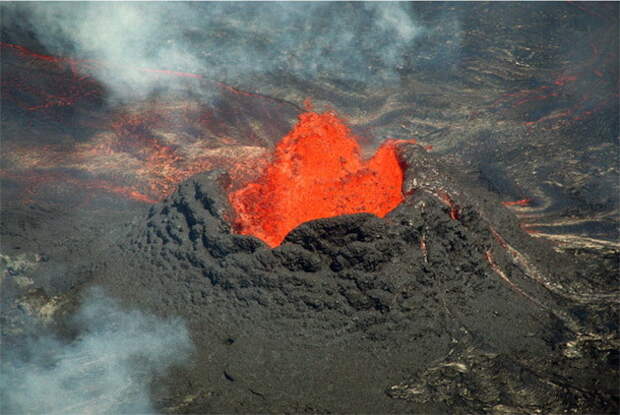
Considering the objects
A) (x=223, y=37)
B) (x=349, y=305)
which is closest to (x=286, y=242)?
(x=349, y=305)

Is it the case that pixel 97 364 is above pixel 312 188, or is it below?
below

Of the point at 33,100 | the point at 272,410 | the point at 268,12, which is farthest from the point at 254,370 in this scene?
the point at 268,12

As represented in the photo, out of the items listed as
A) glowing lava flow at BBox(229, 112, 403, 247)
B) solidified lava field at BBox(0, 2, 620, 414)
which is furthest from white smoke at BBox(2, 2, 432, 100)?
glowing lava flow at BBox(229, 112, 403, 247)

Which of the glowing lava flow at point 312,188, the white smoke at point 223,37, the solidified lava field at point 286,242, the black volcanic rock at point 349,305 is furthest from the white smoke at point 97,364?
the white smoke at point 223,37

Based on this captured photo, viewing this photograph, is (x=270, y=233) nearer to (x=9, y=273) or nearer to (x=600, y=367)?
(x=9, y=273)

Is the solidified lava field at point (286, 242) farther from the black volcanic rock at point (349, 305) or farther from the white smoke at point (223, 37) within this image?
the white smoke at point (223, 37)

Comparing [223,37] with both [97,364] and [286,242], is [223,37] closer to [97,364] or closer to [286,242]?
[286,242]
